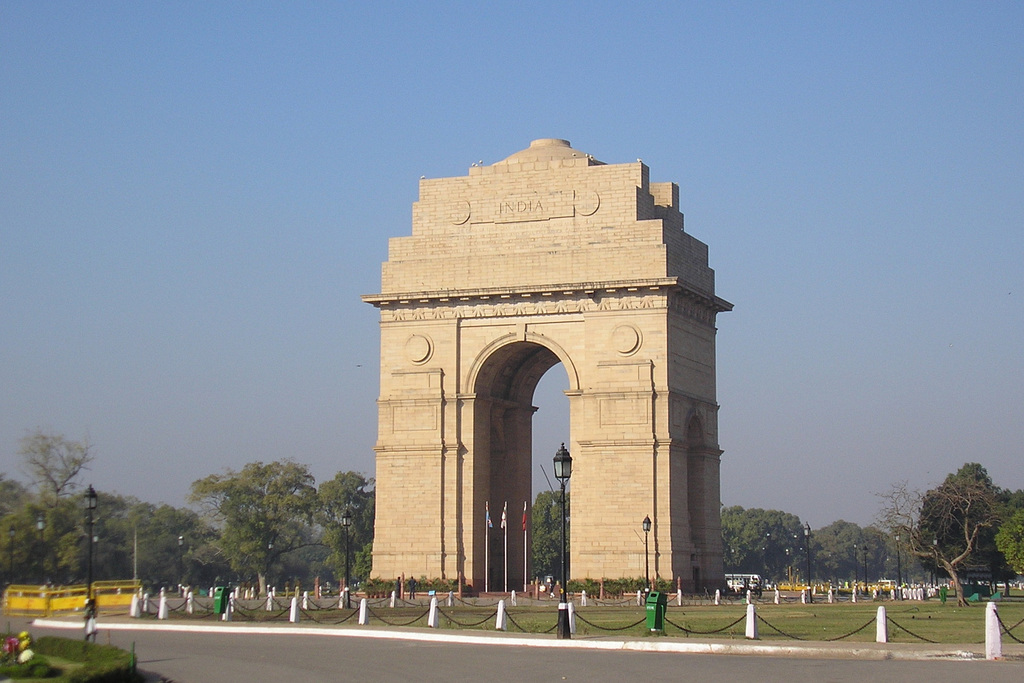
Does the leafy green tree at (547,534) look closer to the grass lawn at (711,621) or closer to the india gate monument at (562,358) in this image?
the india gate monument at (562,358)

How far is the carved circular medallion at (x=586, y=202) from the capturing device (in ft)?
162

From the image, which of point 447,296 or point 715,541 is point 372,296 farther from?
point 715,541

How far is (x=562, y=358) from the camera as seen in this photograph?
49.2m

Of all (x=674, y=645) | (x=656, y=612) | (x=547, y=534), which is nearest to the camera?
(x=674, y=645)

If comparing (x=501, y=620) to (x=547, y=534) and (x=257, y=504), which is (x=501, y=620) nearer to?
(x=257, y=504)

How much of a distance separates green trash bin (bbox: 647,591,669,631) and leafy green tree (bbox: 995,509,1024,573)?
37380 mm

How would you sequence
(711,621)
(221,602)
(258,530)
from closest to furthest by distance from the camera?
(711,621)
(221,602)
(258,530)

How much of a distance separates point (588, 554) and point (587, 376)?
611 cm

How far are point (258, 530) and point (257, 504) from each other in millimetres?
1648

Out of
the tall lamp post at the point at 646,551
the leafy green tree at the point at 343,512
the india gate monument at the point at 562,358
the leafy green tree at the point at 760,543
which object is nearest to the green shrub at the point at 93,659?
the tall lamp post at the point at 646,551

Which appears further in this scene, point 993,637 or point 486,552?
point 486,552

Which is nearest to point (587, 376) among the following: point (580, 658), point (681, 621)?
point (681, 621)

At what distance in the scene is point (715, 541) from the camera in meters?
51.2

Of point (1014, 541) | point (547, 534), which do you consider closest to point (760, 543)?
point (547, 534)
